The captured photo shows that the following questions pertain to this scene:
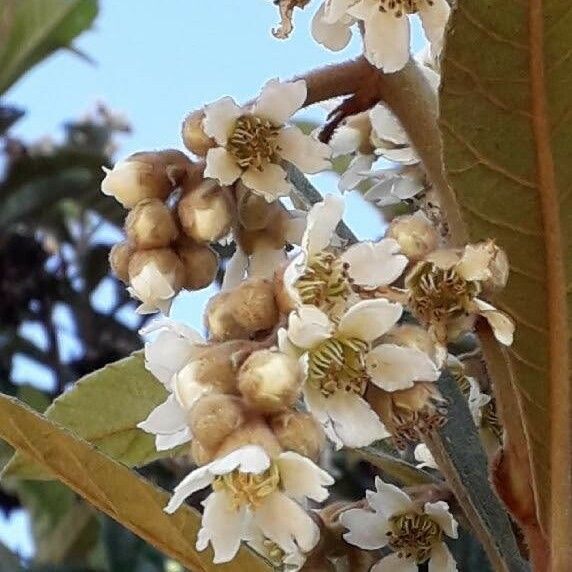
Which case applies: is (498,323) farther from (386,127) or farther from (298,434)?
(386,127)

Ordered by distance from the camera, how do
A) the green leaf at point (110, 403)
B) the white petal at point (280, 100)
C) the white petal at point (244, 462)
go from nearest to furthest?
the white petal at point (244, 462)
the white petal at point (280, 100)
the green leaf at point (110, 403)

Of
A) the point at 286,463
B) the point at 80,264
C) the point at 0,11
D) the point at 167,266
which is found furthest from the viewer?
the point at 80,264

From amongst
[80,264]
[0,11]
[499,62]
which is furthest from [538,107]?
[80,264]

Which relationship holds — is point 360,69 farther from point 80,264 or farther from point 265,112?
point 80,264

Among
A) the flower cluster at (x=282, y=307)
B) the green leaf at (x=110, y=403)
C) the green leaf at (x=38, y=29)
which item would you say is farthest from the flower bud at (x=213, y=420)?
the green leaf at (x=38, y=29)

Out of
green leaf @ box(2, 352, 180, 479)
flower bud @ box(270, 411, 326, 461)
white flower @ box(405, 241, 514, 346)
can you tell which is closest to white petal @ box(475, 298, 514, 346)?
white flower @ box(405, 241, 514, 346)

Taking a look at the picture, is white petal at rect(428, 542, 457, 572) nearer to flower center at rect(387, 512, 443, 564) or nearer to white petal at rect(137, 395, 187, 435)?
flower center at rect(387, 512, 443, 564)

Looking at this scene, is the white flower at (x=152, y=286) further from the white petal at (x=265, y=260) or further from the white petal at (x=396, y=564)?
the white petal at (x=396, y=564)
